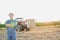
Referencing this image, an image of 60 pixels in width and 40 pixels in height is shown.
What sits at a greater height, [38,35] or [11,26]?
[11,26]

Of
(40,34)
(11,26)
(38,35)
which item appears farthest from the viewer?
(40,34)

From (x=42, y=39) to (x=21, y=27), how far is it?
6.52 metres

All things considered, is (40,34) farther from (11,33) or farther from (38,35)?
(11,33)

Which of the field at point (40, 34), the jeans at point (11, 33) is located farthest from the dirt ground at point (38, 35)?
the jeans at point (11, 33)

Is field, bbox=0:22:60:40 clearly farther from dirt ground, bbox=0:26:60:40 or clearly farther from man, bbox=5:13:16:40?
man, bbox=5:13:16:40

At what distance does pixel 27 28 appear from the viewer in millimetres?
20234

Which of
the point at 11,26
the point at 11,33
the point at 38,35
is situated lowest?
the point at 38,35

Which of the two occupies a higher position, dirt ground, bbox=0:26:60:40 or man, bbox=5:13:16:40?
man, bbox=5:13:16:40

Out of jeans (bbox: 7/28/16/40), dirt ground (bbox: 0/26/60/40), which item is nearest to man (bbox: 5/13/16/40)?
jeans (bbox: 7/28/16/40)

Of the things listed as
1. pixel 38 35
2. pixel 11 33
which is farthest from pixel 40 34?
pixel 11 33

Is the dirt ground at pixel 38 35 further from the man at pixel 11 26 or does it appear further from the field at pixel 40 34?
the man at pixel 11 26

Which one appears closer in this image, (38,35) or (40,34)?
(38,35)

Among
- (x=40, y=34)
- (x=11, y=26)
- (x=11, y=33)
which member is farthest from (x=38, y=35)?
(x=11, y=26)

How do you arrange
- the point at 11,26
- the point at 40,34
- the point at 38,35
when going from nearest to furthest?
the point at 11,26 < the point at 38,35 < the point at 40,34
